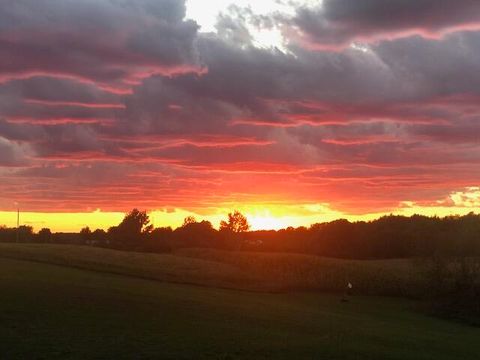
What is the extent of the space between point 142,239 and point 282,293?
77912 millimetres

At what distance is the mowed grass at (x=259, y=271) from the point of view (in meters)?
56.8

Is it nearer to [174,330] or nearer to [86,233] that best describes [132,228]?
[86,233]

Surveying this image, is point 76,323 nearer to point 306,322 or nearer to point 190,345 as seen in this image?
point 190,345

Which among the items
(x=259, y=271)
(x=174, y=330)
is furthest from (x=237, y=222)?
(x=174, y=330)

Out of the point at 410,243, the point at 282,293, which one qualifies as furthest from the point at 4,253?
the point at 410,243

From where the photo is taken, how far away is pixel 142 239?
415 ft

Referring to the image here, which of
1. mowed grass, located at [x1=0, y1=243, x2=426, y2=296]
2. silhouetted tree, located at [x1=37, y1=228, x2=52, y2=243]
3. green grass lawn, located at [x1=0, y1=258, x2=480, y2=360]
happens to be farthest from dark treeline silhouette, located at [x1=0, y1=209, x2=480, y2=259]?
green grass lawn, located at [x1=0, y1=258, x2=480, y2=360]

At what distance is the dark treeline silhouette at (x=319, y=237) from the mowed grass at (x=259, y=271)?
27.8m

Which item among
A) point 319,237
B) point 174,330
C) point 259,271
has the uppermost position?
point 319,237

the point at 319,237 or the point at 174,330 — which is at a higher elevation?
the point at 319,237

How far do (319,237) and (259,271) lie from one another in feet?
151

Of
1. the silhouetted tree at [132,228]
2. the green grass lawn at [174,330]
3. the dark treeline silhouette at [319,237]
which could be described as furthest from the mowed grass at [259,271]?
the silhouetted tree at [132,228]

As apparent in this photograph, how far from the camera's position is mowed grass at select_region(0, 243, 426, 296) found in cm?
5681

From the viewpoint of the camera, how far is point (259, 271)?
6925cm
